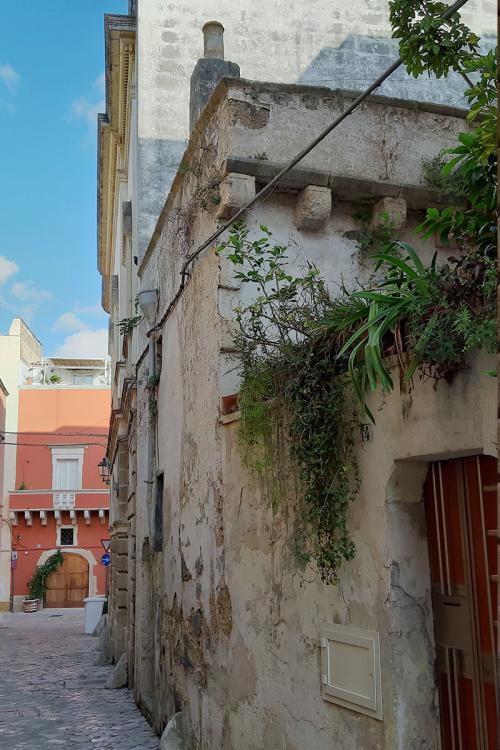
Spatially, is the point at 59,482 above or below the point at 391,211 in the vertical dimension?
above

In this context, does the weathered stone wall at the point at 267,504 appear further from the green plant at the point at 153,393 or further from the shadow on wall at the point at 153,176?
the shadow on wall at the point at 153,176

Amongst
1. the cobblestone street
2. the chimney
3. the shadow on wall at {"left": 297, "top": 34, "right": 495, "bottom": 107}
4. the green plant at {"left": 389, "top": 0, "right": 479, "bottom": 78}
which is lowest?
the cobblestone street

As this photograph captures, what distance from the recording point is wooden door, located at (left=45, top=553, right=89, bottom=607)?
118 feet

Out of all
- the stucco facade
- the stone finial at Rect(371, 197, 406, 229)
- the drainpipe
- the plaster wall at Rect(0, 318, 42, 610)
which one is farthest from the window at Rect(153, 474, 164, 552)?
the plaster wall at Rect(0, 318, 42, 610)

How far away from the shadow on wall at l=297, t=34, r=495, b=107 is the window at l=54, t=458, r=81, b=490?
28260 mm

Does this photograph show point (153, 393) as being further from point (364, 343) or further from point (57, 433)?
point (57, 433)

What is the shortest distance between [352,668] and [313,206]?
12.5 ft

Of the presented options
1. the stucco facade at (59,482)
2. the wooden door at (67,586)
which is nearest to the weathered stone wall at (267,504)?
the wooden door at (67,586)

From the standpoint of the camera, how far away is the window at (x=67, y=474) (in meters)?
37.8

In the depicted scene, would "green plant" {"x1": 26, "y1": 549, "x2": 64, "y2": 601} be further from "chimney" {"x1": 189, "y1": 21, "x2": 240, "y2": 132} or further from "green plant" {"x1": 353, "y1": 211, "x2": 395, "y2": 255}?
"green plant" {"x1": 353, "y1": 211, "x2": 395, "y2": 255}

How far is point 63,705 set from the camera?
10.9m

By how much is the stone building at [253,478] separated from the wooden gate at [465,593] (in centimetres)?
2

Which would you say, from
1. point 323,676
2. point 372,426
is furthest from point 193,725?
point 372,426

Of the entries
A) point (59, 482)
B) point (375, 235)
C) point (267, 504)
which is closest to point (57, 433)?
point (59, 482)
